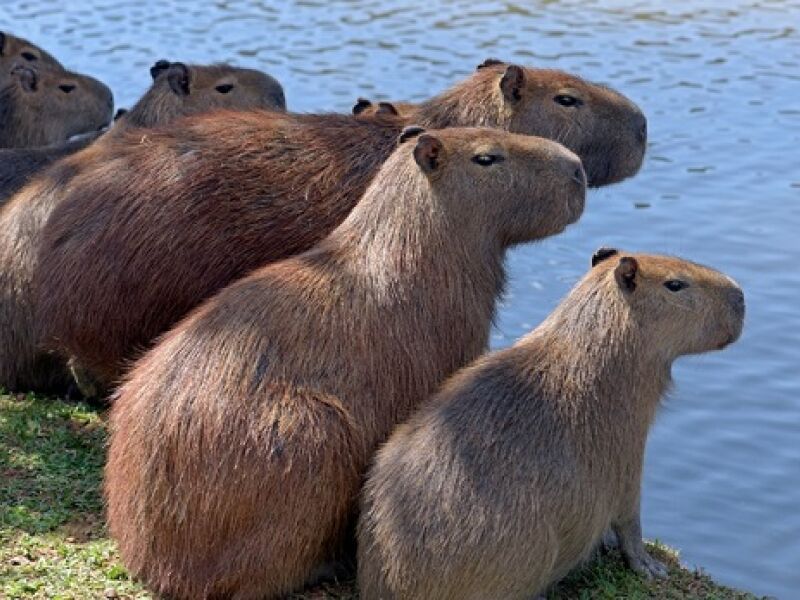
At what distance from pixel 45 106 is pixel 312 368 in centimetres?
545

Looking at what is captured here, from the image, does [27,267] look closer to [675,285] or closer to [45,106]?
[675,285]

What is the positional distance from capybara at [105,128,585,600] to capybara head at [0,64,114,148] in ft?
16.1

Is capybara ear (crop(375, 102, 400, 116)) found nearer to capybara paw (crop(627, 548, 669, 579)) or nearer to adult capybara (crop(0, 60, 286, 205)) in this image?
adult capybara (crop(0, 60, 286, 205))

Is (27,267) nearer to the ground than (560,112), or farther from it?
nearer to the ground

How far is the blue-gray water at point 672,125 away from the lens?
7.70 meters

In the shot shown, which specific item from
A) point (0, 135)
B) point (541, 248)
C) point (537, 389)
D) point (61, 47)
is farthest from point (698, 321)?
point (61, 47)

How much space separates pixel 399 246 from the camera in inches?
220

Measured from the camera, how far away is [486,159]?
5.76m

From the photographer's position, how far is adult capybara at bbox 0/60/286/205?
26.9 feet

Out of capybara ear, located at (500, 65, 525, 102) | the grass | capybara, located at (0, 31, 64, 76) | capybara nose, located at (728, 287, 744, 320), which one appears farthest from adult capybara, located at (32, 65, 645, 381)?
capybara, located at (0, 31, 64, 76)

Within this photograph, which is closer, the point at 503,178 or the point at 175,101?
the point at 503,178

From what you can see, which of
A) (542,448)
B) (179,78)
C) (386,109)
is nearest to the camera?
(542,448)

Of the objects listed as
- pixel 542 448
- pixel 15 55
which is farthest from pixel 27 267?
pixel 15 55

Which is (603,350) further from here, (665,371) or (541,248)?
(541,248)
